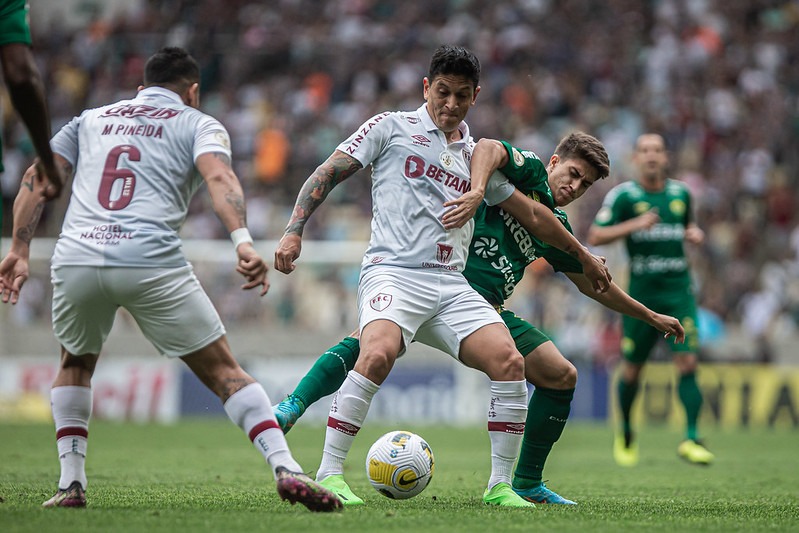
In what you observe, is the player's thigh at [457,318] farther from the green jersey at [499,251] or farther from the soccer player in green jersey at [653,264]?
the soccer player in green jersey at [653,264]

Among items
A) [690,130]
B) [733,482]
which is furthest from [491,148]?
[690,130]

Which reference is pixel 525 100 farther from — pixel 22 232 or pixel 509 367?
pixel 22 232

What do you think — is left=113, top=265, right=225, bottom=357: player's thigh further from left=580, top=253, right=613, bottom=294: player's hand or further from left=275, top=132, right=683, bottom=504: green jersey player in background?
left=580, top=253, right=613, bottom=294: player's hand

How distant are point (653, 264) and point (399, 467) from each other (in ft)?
18.6

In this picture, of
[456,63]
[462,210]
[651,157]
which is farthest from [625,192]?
[462,210]

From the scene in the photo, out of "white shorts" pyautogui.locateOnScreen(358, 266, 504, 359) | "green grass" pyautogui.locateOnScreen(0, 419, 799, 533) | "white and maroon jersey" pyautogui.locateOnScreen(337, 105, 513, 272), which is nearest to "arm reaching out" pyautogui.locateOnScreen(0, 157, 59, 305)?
"green grass" pyautogui.locateOnScreen(0, 419, 799, 533)

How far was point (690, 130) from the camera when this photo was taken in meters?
23.0

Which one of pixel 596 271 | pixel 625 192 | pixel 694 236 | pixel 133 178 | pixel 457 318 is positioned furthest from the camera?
pixel 625 192

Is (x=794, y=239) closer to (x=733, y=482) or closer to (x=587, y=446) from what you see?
(x=587, y=446)

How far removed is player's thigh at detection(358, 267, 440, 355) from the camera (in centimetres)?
667

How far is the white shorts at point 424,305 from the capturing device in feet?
22.0

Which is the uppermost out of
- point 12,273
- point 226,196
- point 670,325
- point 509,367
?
point 226,196

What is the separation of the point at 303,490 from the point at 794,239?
1703 cm

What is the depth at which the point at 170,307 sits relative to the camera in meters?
5.80
